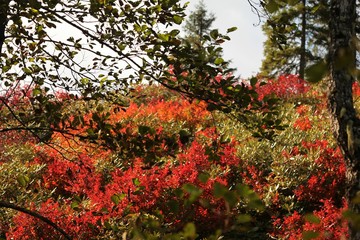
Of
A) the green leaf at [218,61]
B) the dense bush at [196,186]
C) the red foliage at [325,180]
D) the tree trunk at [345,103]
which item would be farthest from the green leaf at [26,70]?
the red foliage at [325,180]

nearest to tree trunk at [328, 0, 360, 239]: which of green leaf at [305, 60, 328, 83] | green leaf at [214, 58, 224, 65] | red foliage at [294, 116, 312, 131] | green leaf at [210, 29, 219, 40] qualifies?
green leaf at [210, 29, 219, 40]

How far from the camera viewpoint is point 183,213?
727 centimetres

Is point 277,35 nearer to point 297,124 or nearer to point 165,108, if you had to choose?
point 297,124

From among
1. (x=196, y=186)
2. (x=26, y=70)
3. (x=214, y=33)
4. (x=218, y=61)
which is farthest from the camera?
(x=196, y=186)

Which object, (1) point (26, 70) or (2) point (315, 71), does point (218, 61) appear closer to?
(1) point (26, 70)

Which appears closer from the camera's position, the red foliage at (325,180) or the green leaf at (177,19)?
the green leaf at (177,19)

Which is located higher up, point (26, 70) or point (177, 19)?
point (177, 19)

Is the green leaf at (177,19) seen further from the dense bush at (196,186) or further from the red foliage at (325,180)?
the red foliage at (325,180)

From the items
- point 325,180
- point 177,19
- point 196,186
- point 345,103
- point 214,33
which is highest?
point 177,19

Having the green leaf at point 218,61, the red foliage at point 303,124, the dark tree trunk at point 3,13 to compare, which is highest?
the dark tree trunk at point 3,13

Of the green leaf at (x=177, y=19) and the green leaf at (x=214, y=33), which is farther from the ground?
the green leaf at (x=177, y=19)

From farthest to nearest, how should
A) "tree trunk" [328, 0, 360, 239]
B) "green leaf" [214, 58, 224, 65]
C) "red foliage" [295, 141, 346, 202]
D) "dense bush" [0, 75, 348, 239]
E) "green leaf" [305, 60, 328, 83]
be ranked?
"red foliage" [295, 141, 346, 202]
"dense bush" [0, 75, 348, 239]
"tree trunk" [328, 0, 360, 239]
"green leaf" [214, 58, 224, 65]
"green leaf" [305, 60, 328, 83]

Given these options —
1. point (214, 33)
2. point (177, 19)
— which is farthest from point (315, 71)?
point (177, 19)

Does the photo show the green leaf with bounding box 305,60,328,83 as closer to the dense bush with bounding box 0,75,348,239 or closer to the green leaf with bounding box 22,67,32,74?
the green leaf with bounding box 22,67,32,74
